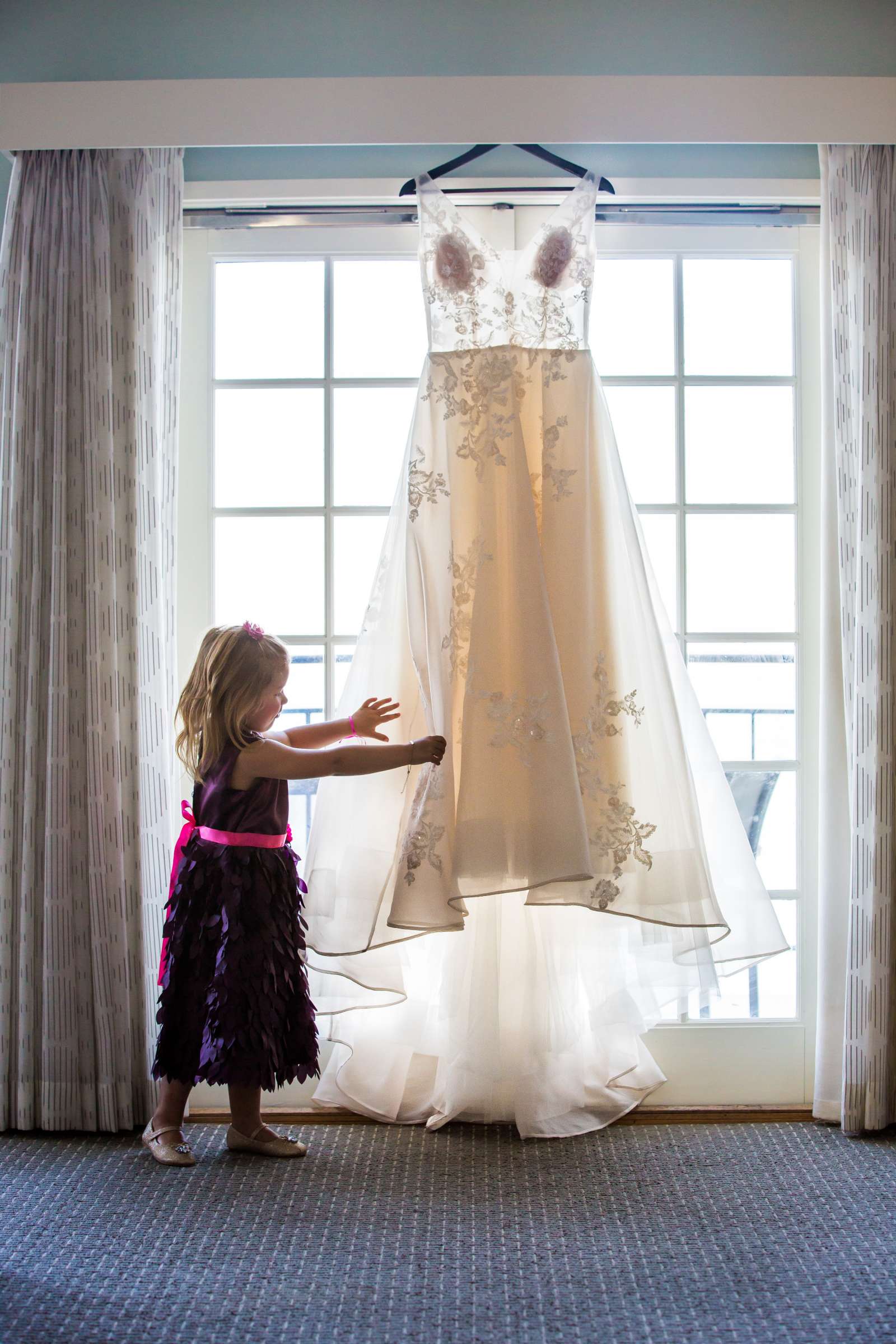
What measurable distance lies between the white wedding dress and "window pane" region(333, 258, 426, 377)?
0.23 m

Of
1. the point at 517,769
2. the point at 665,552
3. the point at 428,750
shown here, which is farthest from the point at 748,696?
the point at 428,750

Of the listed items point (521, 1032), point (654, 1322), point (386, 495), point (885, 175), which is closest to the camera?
point (654, 1322)

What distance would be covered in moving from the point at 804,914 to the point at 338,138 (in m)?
1.88

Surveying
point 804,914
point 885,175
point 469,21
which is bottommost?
point 804,914

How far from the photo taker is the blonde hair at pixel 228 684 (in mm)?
1693

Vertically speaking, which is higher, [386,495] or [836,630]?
[386,495]

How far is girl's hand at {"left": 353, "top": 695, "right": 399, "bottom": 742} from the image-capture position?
66.6 inches

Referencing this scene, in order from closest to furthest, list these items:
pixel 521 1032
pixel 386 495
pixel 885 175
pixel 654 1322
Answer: pixel 654 1322
pixel 521 1032
pixel 885 175
pixel 386 495

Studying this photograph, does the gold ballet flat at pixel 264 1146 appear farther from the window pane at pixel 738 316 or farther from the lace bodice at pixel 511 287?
the window pane at pixel 738 316

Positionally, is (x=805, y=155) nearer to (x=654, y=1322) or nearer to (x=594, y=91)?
(x=594, y=91)

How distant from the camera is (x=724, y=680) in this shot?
201cm

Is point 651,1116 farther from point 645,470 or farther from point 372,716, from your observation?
point 645,470

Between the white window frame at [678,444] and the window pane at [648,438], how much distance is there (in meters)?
0.02

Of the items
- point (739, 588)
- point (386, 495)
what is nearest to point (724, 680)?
point (739, 588)
